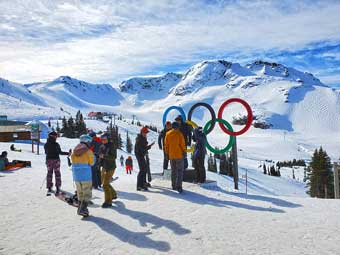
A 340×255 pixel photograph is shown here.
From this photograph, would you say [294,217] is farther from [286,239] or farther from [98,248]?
[98,248]

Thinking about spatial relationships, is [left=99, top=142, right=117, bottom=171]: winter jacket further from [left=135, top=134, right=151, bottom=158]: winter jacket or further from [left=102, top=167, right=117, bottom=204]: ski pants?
[left=135, top=134, right=151, bottom=158]: winter jacket

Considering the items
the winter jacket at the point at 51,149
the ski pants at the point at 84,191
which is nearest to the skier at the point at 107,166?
the ski pants at the point at 84,191

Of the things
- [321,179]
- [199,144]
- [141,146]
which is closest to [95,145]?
[141,146]

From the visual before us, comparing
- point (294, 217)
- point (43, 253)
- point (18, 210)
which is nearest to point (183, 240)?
point (43, 253)

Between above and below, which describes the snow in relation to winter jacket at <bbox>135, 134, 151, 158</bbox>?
below

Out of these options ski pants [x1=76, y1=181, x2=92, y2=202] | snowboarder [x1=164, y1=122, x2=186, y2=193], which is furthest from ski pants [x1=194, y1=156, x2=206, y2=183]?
ski pants [x1=76, y1=181, x2=92, y2=202]

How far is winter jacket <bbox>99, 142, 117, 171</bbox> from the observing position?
34.1ft

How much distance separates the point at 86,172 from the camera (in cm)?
915

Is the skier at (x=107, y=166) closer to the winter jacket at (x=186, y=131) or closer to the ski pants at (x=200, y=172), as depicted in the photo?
the winter jacket at (x=186, y=131)

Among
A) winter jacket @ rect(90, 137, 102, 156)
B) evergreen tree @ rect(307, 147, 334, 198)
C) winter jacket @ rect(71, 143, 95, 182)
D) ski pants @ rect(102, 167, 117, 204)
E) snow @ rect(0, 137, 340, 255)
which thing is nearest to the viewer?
snow @ rect(0, 137, 340, 255)

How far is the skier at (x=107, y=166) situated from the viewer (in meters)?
10.2

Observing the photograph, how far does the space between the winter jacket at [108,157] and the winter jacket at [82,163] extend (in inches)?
45.7

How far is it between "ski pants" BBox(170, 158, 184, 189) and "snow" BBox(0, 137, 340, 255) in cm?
32

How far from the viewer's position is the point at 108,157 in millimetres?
10539
